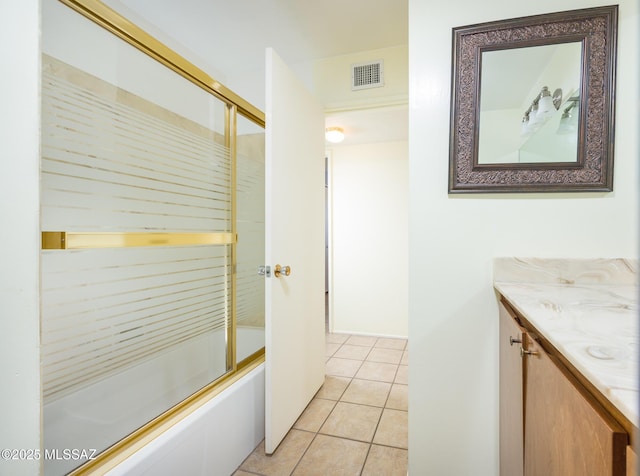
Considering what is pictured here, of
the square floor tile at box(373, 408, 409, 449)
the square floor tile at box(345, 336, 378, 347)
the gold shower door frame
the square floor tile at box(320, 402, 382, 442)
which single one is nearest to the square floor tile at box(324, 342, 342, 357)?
the square floor tile at box(345, 336, 378, 347)

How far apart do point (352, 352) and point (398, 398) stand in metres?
0.91

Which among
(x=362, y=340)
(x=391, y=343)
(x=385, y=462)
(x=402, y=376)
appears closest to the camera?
(x=385, y=462)

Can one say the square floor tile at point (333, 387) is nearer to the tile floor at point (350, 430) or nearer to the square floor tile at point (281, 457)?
the tile floor at point (350, 430)

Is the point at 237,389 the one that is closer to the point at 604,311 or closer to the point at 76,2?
the point at 604,311

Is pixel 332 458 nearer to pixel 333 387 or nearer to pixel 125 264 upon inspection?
pixel 333 387

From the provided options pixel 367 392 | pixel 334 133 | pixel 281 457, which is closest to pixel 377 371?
pixel 367 392

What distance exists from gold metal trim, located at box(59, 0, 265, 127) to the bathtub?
1242 millimetres

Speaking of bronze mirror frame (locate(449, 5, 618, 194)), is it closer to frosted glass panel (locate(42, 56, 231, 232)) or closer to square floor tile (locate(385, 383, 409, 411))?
frosted glass panel (locate(42, 56, 231, 232))

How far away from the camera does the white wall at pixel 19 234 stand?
714 millimetres

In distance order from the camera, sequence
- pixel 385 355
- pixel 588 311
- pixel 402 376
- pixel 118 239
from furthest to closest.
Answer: pixel 385 355
pixel 402 376
pixel 118 239
pixel 588 311

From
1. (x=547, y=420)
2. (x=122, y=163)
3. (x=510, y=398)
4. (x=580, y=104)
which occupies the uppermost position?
(x=580, y=104)

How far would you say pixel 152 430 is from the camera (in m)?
1.20

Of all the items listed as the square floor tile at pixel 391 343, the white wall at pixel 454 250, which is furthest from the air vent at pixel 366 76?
the square floor tile at pixel 391 343

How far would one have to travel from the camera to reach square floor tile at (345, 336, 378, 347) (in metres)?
3.26
